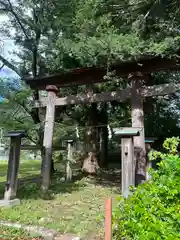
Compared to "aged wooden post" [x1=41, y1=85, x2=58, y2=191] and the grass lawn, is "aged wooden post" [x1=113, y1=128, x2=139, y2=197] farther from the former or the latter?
"aged wooden post" [x1=41, y1=85, x2=58, y2=191]

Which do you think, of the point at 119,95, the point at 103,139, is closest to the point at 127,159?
the point at 119,95

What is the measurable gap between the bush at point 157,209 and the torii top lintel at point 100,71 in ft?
12.1

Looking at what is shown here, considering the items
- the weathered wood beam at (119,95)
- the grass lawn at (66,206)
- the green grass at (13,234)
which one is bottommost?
the green grass at (13,234)

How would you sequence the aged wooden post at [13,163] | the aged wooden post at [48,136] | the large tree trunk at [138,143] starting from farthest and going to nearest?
the aged wooden post at [48,136], the large tree trunk at [138,143], the aged wooden post at [13,163]

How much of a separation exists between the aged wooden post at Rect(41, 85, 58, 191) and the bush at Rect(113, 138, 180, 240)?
429cm

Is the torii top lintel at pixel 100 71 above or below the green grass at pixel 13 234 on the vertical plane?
above

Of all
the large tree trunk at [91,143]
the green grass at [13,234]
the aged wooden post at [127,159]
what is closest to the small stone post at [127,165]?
the aged wooden post at [127,159]

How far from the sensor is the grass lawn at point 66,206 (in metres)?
4.23

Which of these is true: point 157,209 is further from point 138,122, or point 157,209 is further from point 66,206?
point 138,122

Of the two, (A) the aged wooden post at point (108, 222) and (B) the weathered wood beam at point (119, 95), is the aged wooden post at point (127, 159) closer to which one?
(B) the weathered wood beam at point (119, 95)

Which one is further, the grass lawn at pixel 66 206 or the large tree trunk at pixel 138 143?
the large tree trunk at pixel 138 143

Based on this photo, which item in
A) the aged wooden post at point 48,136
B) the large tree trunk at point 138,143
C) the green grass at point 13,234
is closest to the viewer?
the green grass at point 13,234

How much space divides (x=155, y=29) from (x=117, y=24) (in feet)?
2.87

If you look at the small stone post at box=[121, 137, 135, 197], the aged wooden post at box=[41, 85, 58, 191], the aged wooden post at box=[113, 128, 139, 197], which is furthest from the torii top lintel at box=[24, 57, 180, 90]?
the small stone post at box=[121, 137, 135, 197]
